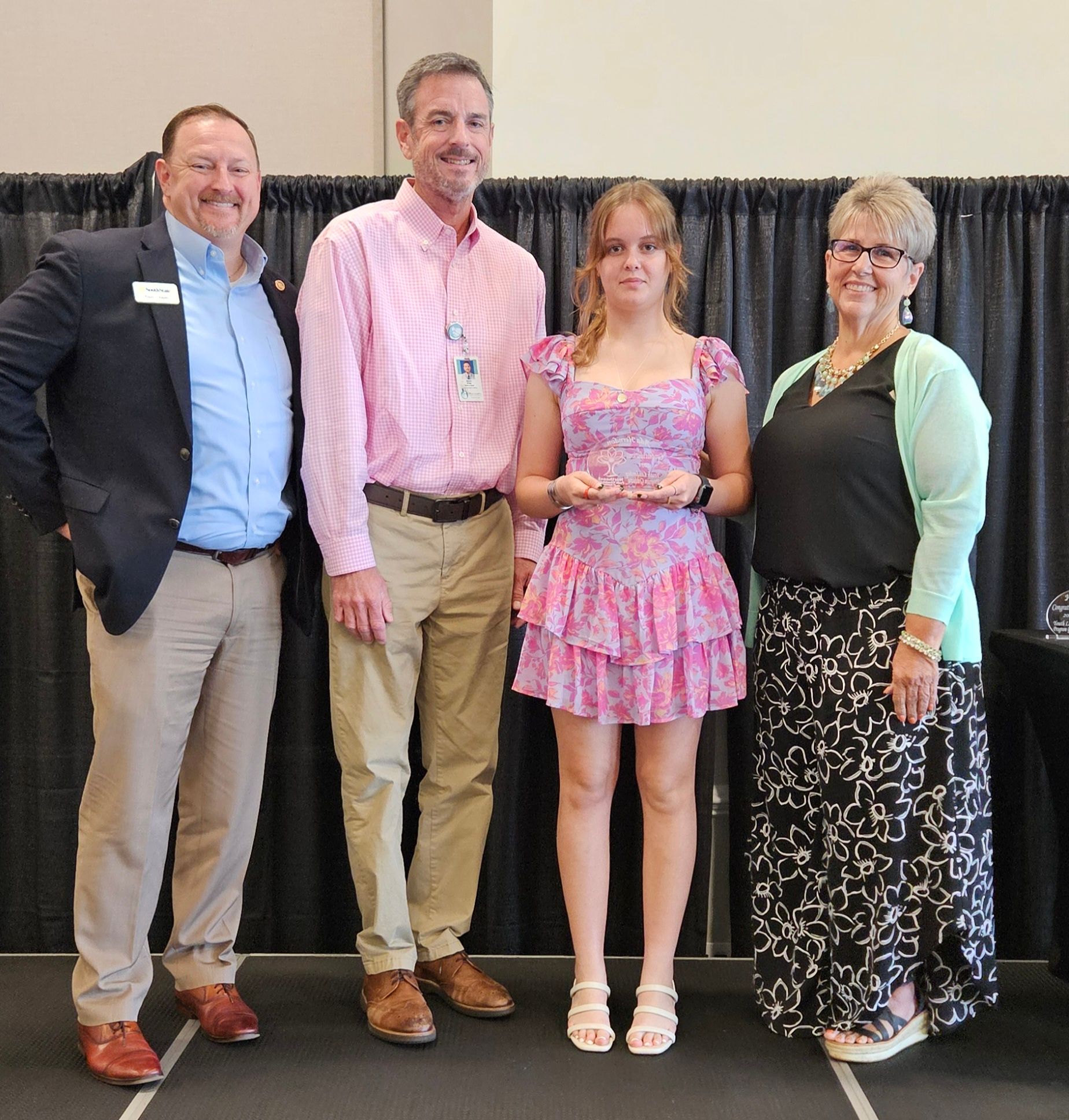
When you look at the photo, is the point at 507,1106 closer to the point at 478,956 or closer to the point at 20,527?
the point at 478,956

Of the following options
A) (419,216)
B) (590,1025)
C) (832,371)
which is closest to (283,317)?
(419,216)

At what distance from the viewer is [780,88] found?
3.07m

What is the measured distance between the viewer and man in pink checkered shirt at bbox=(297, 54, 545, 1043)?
2.38 meters

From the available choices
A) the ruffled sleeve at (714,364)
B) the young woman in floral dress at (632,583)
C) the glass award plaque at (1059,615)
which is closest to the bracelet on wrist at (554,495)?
the young woman in floral dress at (632,583)

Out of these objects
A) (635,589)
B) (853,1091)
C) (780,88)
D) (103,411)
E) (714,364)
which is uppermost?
(780,88)

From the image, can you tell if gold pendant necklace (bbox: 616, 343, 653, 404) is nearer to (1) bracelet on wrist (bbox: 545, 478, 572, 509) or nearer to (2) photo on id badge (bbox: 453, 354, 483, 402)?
(1) bracelet on wrist (bbox: 545, 478, 572, 509)

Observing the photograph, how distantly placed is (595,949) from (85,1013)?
3.39 feet

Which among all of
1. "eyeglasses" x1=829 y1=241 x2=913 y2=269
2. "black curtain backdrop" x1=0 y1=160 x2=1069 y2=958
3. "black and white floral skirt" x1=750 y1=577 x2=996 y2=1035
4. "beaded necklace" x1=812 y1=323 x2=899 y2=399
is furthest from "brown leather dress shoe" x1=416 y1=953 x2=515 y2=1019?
"eyeglasses" x1=829 y1=241 x2=913 y2=269

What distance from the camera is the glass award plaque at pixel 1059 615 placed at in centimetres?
265

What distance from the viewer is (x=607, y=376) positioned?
7.84ft

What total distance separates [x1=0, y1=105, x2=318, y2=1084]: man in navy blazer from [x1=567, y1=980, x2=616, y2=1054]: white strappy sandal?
67 cm

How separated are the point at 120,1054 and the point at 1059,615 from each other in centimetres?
229

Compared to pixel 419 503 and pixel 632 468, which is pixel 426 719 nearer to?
pixel 419 503

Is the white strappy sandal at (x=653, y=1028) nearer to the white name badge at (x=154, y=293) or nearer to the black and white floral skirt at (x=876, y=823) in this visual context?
the black and white floral skirt at (x=876, y=823)
